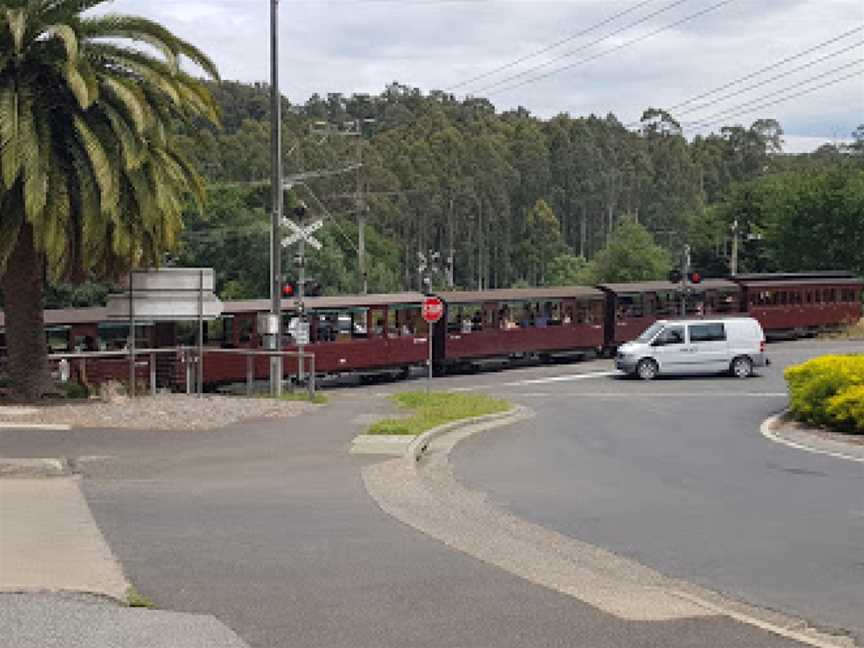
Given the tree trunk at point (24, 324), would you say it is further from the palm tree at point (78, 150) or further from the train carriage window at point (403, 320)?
the train carriage window at point (403, 320)

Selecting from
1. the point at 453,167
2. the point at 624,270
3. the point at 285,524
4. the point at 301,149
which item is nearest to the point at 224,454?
the point at 285,524

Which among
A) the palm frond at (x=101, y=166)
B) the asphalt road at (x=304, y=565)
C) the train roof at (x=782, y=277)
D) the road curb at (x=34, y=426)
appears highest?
the palm frond at (x=101, y=166)

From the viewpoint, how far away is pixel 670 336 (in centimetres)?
3725

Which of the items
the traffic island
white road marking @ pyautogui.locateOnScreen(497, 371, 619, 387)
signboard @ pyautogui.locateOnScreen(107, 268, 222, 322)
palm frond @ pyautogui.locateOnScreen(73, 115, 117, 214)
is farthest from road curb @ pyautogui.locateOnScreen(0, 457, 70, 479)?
white road marking @ pyautogui.locateOnScreen(497, 371, 619, 387)

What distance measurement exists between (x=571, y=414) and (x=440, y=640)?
19.9m

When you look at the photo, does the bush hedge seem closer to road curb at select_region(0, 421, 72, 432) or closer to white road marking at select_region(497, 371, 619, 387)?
white road marking at select_region(497, 371, 619, 387)

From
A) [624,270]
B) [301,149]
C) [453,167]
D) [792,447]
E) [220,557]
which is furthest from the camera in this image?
[453,167]

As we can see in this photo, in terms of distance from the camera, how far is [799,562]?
1054cm

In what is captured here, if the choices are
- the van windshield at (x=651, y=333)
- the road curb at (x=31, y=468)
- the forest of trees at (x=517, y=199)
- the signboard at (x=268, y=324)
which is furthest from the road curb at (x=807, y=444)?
the forest of trees at (x=517, y=199)

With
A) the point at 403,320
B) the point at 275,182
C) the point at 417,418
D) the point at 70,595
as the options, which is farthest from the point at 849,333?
the point at 70,595

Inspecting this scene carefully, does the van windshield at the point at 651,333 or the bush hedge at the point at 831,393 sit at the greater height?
the van windshield at the point at 651,333

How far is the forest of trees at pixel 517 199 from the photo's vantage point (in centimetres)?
6806

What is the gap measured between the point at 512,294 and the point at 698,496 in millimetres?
29041

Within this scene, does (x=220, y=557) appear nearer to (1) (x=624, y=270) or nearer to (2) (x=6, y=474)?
(2) (x=6, y=474)
